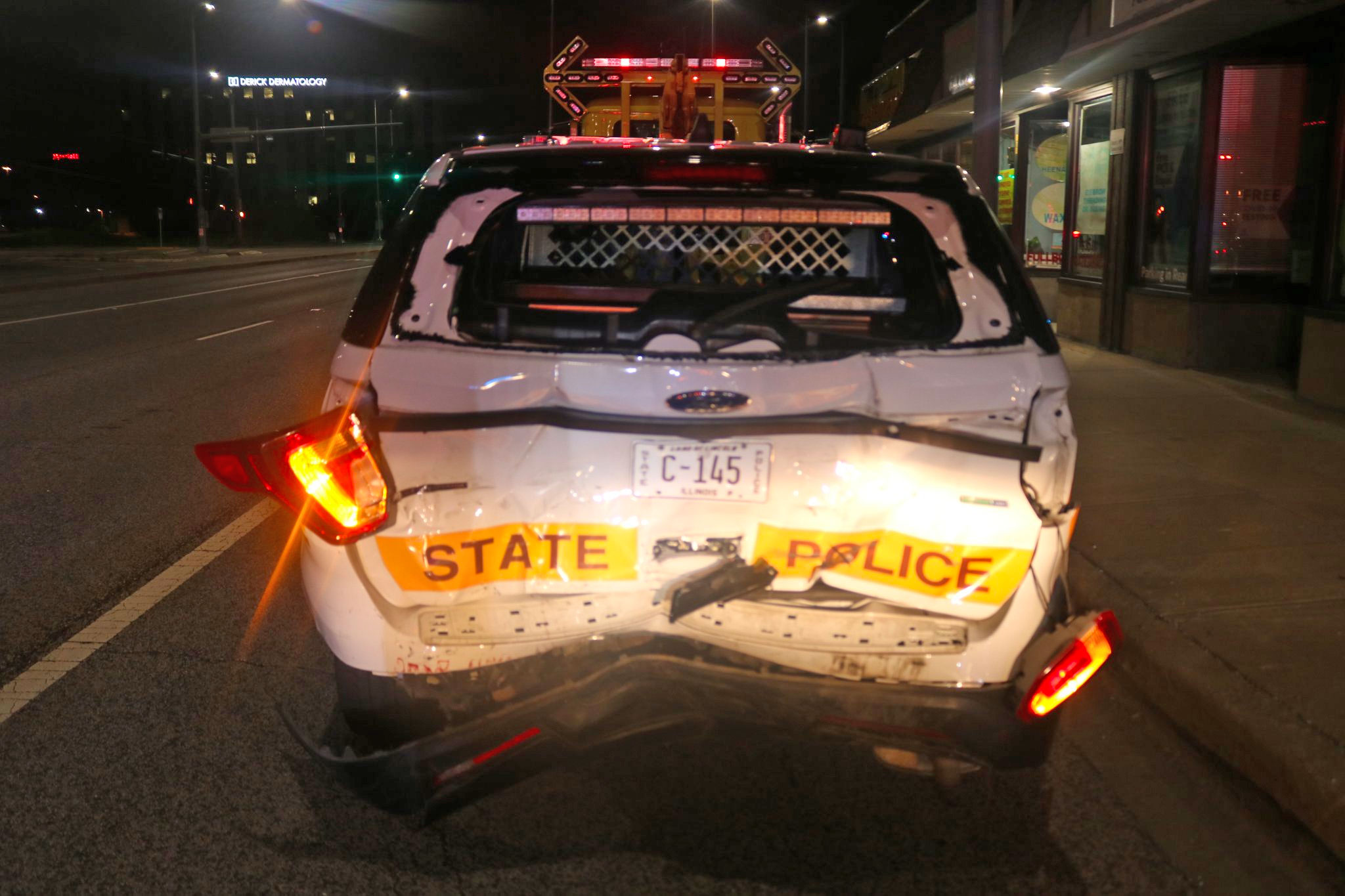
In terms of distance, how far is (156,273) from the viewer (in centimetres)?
3288

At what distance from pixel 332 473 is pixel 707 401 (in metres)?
0.85

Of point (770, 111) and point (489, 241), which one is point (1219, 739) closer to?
point (489, 241)

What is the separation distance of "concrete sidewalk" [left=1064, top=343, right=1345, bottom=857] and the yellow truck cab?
326cm

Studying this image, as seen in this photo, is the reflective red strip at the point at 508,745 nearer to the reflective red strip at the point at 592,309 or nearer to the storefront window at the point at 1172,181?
the reflective red strip at the point at 592,309

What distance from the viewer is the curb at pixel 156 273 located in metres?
26.9

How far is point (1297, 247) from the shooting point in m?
11.3

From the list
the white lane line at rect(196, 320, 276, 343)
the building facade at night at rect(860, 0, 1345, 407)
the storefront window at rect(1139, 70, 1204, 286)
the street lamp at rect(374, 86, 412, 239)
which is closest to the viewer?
the building facade at night at rect(860, 0, 1345, 407)

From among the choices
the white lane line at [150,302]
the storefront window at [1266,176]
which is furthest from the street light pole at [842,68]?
the storefront window at [1266,176]

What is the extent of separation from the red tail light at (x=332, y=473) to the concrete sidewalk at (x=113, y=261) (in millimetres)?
26462

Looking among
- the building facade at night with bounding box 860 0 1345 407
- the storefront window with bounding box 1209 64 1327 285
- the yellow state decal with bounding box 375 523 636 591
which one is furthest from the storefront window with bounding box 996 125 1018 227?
the yellow state decal with bounding box 375 523 636 591

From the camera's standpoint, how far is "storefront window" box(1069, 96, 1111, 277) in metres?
14.2

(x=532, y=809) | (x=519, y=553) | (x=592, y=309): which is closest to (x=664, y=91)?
(x=592, y=309)

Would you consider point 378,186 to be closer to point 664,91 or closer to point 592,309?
point 664,91

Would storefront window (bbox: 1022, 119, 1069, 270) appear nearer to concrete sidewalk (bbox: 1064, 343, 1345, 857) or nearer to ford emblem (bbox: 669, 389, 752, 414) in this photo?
concrete sidewalk (bbox: 1064, 343, 1345, 857)
